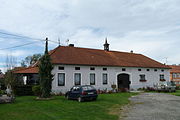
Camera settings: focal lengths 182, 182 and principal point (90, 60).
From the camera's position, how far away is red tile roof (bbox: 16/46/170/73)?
22695 millimetres

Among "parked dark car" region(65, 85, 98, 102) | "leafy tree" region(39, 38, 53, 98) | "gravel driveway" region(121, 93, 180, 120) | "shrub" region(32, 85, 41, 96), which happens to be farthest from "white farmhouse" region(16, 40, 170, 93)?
"gravel driveway" region(121, 93, 180, 120)

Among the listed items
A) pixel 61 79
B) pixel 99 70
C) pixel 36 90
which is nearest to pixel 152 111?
pixel 36 90

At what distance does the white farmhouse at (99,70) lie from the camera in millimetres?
21911

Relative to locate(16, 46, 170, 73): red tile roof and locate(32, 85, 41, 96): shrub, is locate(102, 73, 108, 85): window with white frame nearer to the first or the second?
locate(16, 46, 170, 73): red tile roof

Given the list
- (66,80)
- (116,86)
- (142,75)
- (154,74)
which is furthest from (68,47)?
(154,74)

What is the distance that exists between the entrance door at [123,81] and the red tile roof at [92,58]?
1669 mm

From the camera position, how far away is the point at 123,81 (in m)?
27.0

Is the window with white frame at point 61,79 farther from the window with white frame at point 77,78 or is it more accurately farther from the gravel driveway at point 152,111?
the gravel driveway at point 152,111

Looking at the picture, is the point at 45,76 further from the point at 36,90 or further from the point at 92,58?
the point at 92,58

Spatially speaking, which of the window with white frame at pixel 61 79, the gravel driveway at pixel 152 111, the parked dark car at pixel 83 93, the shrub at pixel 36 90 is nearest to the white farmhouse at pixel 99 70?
the window with white frame at pixel 61 79

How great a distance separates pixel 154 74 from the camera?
2981cm

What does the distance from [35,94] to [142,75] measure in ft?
55.2

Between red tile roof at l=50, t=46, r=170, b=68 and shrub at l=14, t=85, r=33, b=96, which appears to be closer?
shrub at l=14, t=85, r=33, b=96

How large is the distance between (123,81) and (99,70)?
4.71 meters
